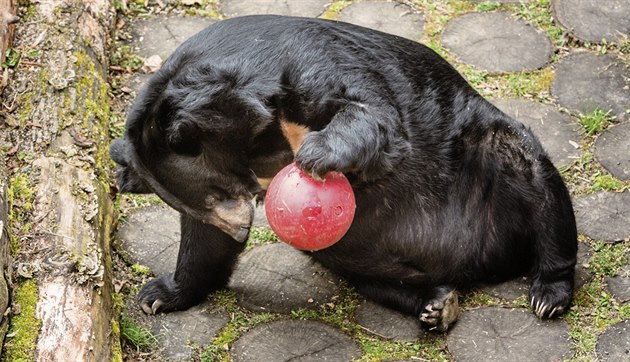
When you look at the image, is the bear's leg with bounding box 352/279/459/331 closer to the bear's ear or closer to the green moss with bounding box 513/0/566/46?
the bear's ear

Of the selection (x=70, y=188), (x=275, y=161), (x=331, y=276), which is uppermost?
(x=275, y=161)

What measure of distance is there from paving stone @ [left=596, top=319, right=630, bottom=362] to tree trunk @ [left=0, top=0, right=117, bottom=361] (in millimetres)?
2332

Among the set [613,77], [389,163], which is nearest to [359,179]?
[389,163]

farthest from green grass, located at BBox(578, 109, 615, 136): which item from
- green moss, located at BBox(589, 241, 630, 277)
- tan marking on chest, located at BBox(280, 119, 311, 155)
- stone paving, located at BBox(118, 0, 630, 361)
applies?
tan marking on chest, located at BBox(280, 119, 311, 155)

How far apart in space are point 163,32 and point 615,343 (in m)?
4.20

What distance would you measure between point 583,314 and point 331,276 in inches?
53.5

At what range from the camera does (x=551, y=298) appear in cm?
542

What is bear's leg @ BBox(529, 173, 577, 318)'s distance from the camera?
17.8 ft

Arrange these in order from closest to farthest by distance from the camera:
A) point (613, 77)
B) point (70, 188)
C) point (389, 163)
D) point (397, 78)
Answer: point (389, 163), point (397, 78), point (70, 188), point (613, 77)

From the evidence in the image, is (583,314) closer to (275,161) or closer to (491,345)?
(491,345)

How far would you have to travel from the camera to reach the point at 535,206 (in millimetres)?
5465

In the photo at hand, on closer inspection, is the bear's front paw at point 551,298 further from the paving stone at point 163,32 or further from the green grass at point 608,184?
the paving stone at point 163,32

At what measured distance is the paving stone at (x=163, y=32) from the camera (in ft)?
25.6

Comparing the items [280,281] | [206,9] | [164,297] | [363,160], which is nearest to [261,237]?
[280,281]
